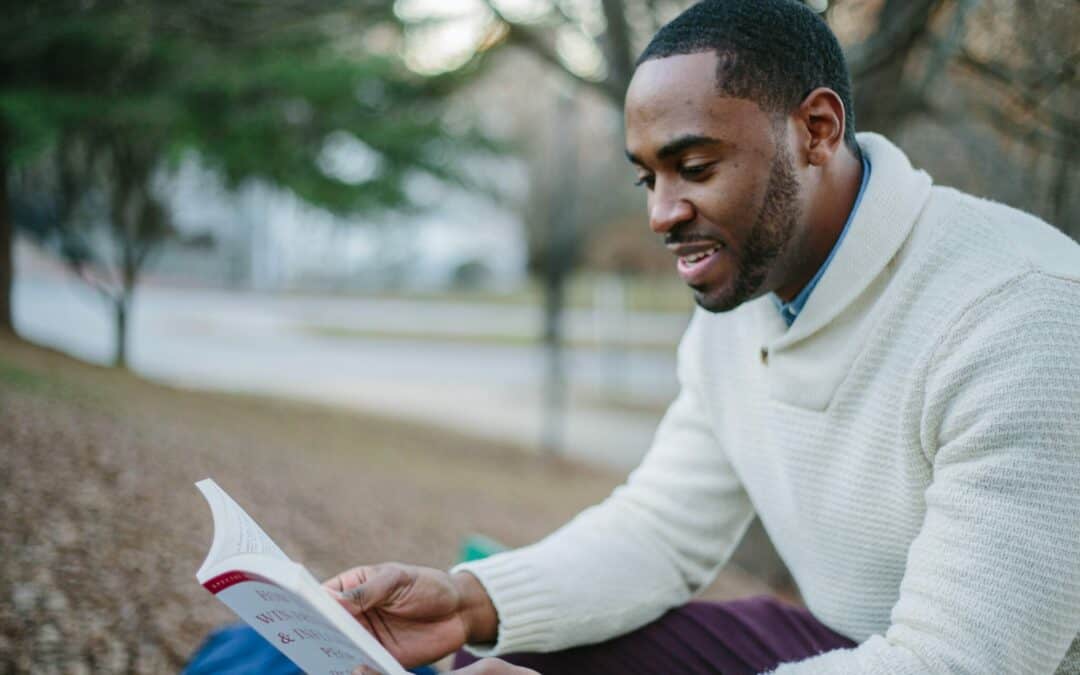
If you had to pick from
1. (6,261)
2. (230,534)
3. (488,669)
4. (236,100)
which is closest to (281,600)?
(230,534)

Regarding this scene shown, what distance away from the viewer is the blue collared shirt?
1.85m

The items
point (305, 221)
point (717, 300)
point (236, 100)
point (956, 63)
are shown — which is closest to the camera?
point (717, 300)

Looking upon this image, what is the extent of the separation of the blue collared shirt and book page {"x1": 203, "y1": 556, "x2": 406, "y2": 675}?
1.07m

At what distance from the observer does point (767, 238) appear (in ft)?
6.11

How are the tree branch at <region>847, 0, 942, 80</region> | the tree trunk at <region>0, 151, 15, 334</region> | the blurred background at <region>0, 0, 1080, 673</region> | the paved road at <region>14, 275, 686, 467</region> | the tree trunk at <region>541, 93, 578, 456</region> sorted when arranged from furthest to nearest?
the paved road at <region>14, 275, 686, 467</region> → the tree trunk at <region>541, 93, 578, 456</region> → the tree trunk at <region>0, 151, 15, 334</region> → the tree branch at <region>847, 0, 942, 80</region> → the blurred background at <region>0, 0, 1080, 673</region>

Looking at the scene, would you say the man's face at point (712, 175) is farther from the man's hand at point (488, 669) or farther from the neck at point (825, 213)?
the man's hand at point (488, 669)

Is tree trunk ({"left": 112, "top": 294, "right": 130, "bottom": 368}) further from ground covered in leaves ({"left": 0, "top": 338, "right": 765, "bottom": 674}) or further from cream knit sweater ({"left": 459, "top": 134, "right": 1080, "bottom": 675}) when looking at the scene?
cream knit sweater ({"left": 459, "top": 134, "right": 1080, "bottom": 675})

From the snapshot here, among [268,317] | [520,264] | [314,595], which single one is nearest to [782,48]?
[314,595]

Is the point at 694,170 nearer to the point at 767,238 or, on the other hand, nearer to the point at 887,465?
the point at 767,238

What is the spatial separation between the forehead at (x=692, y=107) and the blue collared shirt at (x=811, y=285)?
0.25 meters

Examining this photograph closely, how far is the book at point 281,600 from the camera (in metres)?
1.34

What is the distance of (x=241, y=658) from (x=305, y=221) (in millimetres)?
7930

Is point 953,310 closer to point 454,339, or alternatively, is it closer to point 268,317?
point 454,339

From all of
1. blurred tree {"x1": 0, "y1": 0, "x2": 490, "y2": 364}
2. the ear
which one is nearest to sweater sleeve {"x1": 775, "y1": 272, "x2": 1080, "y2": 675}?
the ear
